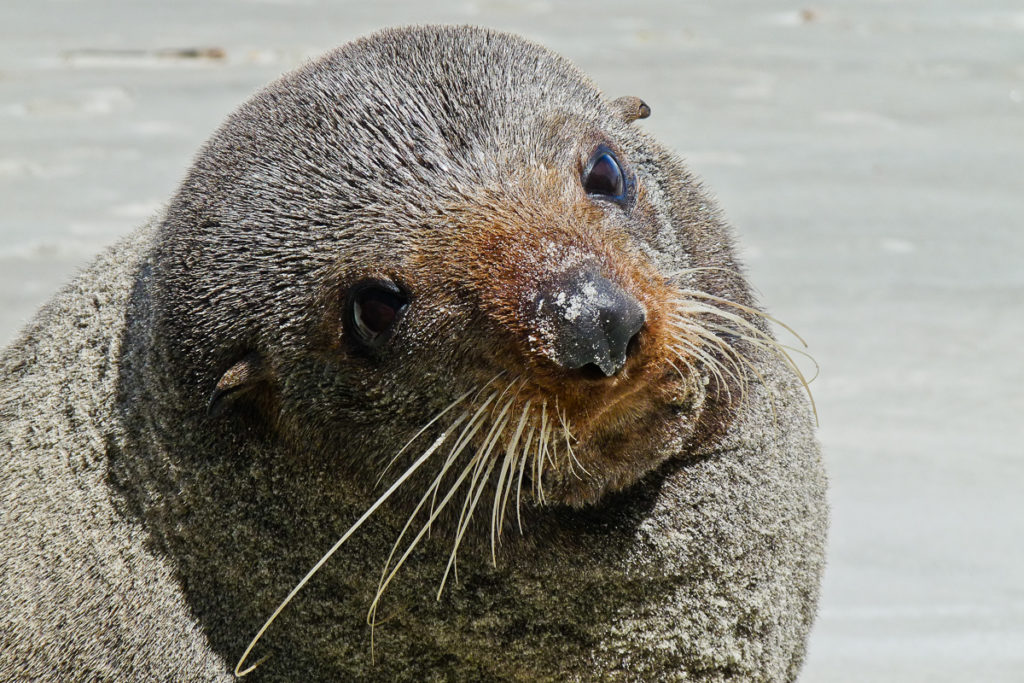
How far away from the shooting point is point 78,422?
→ 122 inches

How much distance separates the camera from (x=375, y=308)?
2.62 m

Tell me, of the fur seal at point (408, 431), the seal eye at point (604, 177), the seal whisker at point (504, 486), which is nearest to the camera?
the seal whisker at point (504, 486)

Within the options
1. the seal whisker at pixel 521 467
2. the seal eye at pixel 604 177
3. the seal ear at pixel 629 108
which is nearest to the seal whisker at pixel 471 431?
the seal whisker at pixel 521 467

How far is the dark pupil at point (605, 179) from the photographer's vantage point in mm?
2828

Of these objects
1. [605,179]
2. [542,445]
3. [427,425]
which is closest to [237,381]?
[427,425]

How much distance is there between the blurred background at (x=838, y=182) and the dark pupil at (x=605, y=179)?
79.5 inches

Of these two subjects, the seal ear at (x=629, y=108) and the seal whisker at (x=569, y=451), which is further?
the seal ear at (x=629, y=108)

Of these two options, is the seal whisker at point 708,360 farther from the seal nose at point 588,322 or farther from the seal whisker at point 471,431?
the seal whisker at point 471,431

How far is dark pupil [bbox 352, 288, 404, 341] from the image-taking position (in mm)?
2617

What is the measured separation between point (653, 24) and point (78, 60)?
4.30m

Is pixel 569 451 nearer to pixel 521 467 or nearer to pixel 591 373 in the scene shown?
pixel 521 467

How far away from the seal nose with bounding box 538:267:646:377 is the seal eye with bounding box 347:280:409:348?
37cm

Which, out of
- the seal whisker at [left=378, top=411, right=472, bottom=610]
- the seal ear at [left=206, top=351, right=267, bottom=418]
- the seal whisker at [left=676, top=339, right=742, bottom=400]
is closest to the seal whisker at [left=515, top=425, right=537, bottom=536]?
the seal whisker at [left=378, top=411, right=472, bottom=610]

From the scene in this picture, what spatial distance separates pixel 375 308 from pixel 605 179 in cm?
66
